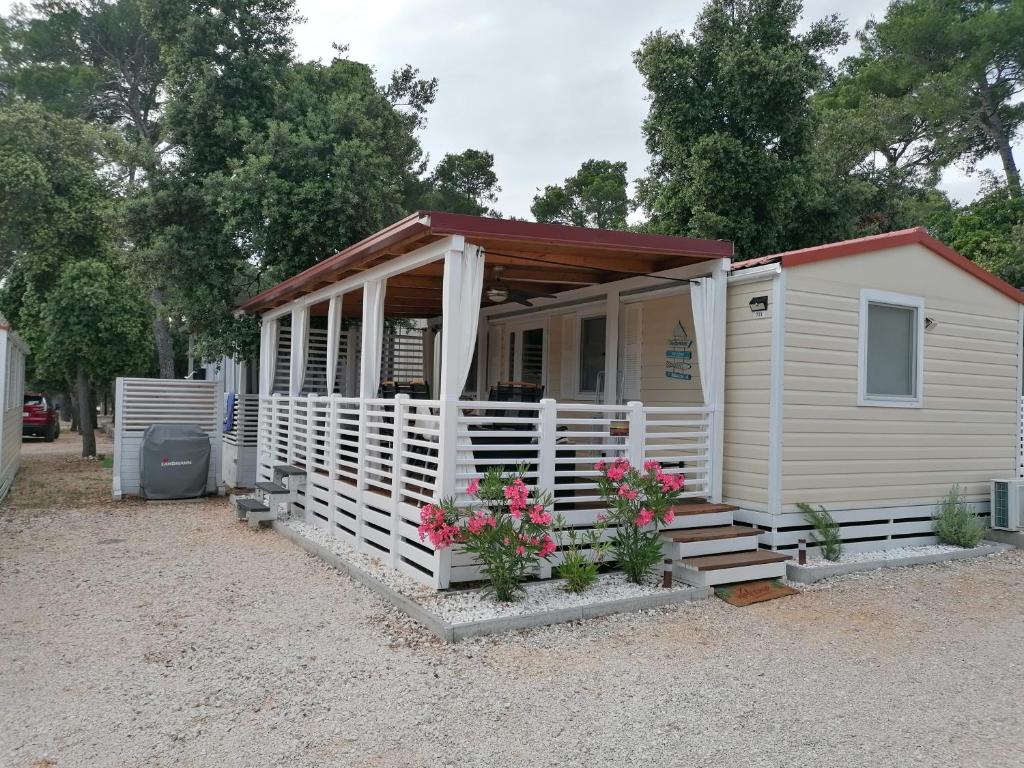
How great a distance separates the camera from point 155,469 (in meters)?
9.77

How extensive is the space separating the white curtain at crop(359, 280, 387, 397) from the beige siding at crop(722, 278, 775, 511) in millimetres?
3038

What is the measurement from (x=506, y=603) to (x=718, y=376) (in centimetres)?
273

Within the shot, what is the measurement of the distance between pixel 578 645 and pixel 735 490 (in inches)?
102

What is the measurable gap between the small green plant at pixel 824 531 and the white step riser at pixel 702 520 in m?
0.63

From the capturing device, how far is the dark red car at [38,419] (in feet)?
65.8

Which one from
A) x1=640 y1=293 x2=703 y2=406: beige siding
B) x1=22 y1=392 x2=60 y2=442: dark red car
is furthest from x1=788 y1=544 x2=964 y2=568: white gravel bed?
x1=22 y1=392 x2=60 y2=442: dark red car

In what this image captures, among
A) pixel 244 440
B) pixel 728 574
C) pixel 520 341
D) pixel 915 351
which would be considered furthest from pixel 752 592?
pixel 244 440

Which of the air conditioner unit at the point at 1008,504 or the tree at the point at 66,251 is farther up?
the tree at the point at 66,251

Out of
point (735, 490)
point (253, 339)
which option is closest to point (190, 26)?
point (253, 339)

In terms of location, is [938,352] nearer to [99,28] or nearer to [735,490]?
[735,490]

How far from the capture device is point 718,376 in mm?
6387

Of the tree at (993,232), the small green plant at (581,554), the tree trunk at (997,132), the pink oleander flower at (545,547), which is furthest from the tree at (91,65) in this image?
the tree trunk at (997,132)

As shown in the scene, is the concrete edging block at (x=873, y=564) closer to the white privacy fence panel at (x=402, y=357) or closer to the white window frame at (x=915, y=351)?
the white window frame at (x=915, y=351)

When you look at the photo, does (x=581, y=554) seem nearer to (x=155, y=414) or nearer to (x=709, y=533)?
(x=709, y=533)
